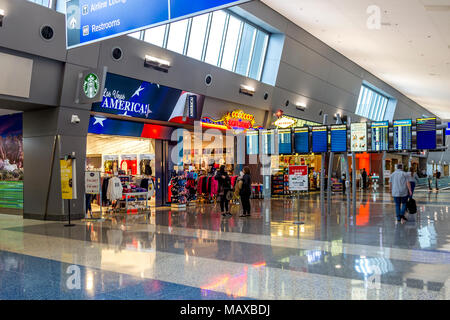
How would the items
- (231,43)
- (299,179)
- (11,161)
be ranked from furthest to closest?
(231,43), (11,161), (299,179)

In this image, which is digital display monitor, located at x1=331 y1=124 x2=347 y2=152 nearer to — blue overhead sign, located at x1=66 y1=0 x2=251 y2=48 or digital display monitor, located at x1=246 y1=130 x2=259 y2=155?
digital display monitor, located at x1=246 y1=130 x2=259 y2=155

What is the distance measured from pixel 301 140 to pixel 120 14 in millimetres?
9880

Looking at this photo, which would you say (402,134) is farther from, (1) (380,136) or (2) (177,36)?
(2) (177,36)

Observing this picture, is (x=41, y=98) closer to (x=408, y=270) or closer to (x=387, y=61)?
(x=408, y=270)

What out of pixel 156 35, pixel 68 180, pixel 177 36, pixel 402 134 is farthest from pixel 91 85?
pixel 402 134

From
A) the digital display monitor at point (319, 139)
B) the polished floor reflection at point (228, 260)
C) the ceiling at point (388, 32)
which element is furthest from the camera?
the ceiling at point (388, 32)

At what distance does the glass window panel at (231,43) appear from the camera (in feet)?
59.9

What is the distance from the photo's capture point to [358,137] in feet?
46.9

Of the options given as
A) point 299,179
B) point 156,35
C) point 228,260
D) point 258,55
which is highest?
point 258,55

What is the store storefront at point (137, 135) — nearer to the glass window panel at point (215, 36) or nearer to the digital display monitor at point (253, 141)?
the glass window panel at point (215, 36)

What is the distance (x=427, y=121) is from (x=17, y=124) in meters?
13.8

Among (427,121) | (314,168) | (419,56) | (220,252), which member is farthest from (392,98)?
(220,252)

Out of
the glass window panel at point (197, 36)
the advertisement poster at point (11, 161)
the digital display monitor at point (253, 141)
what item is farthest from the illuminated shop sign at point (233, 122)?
the advertisement poster at point (11, 161)

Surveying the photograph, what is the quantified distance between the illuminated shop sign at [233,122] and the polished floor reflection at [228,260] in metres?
7.43
